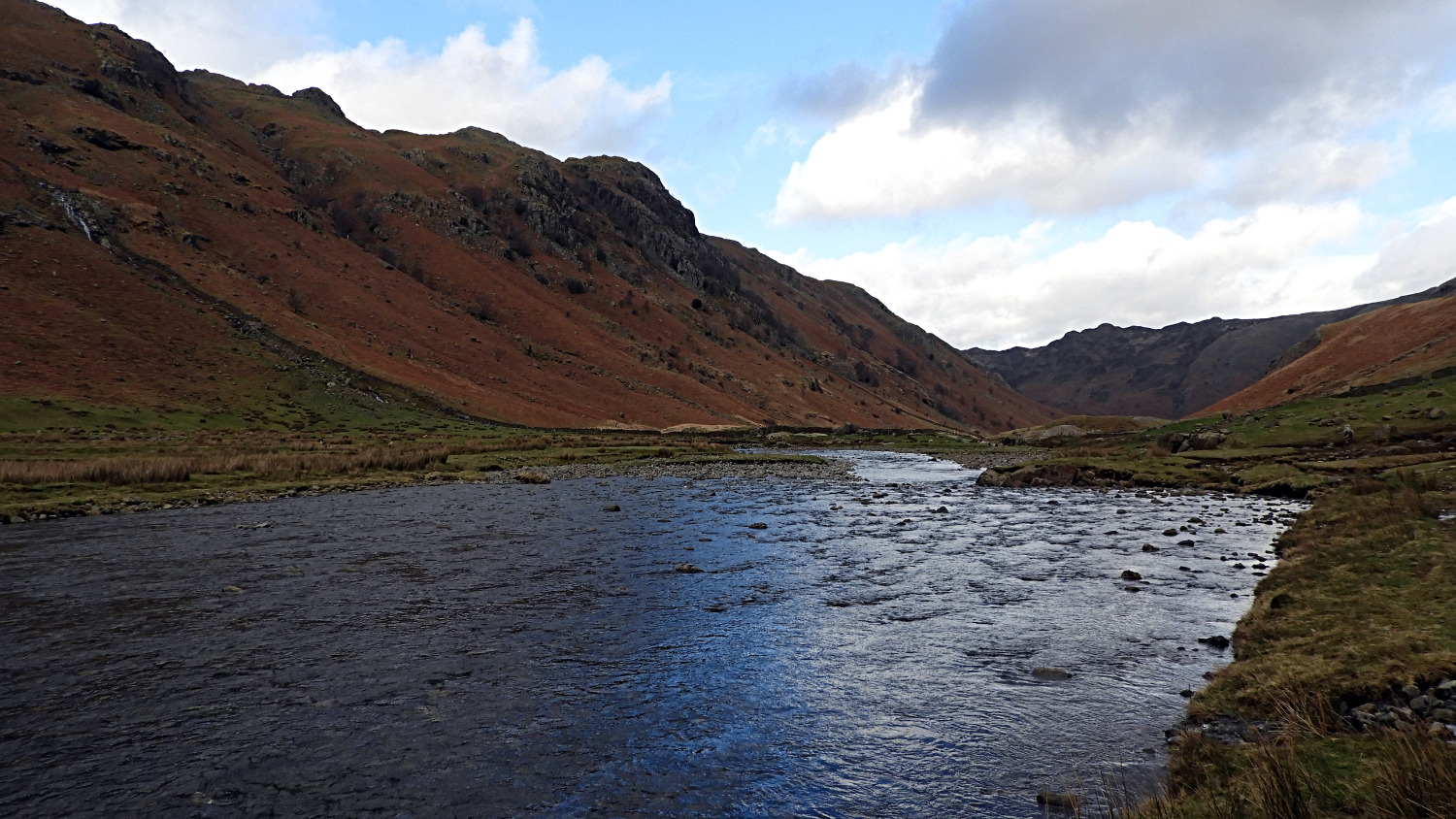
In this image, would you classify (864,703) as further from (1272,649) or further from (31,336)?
(31,336)

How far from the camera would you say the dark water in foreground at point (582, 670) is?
363 inches

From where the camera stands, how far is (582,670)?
1332cm

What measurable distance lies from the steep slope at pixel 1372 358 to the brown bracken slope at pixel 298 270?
87.9 m

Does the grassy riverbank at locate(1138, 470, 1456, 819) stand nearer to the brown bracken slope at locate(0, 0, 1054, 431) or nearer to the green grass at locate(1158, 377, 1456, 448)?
the green grass at locate(1158, 377, 1456, 448)

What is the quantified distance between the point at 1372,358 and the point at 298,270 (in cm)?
14516

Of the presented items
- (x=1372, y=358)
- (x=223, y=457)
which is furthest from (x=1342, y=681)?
(x=1372, y=358)

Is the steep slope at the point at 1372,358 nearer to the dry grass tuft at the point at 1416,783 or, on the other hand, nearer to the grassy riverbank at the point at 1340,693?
the grassy riverbank at the point at 1340,693

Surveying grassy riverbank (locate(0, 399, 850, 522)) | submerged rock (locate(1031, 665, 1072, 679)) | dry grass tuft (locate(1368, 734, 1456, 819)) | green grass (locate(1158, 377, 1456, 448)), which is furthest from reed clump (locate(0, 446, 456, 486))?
green grass (locate(1158, 377, 1456, 448))

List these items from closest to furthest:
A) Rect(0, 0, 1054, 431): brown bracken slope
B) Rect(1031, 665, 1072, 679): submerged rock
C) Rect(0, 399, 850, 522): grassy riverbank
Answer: Rect(1031, 665, 1072, 679): submerged rock < Rect(0, 399, 850, 522): grassy riverbank < Rect(0, 0, 1054, 431): brown bracken slope

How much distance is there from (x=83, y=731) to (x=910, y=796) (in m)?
11.6

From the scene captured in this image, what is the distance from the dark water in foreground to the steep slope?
51409 mm

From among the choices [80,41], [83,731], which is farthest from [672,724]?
[80,41]

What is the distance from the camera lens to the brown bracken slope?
8188 centimetres

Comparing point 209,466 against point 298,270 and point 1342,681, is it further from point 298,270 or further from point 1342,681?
point 298,270
